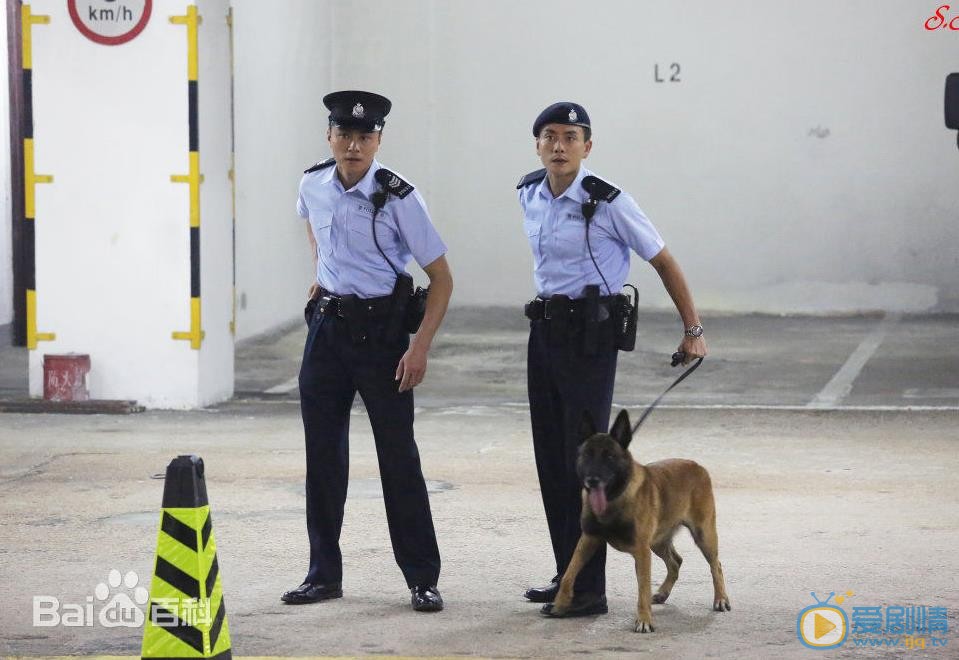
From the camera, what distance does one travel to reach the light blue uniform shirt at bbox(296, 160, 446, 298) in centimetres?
541

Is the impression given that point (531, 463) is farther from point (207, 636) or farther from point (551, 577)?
point (207, 636)

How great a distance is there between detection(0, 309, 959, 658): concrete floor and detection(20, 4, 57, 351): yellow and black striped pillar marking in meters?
0.69

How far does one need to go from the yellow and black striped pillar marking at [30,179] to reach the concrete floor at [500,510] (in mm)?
686

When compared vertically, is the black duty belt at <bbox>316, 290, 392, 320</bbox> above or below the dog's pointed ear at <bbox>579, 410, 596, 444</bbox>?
above

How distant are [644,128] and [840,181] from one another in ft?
6.89

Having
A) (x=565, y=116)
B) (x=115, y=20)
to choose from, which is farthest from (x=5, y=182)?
(x=565, y=116)

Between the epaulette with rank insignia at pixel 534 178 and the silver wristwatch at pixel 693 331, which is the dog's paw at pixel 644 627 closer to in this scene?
the silver wristwatch at pixel 693 331

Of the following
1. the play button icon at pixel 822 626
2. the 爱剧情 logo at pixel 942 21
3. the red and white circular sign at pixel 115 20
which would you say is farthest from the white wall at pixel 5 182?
the play button icon at pixel 822 626

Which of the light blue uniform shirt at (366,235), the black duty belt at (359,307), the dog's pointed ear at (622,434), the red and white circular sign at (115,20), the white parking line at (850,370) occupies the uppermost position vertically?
the red and white circular sign at (115,20)

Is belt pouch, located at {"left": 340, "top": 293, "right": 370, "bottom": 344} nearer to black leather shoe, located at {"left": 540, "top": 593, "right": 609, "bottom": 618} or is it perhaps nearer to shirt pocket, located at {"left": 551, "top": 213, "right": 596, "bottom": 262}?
shirt pocket, located at {"left": 551, "top": 213, "right": 596, "bottom": 262}

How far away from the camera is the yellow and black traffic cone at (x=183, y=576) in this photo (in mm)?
4242

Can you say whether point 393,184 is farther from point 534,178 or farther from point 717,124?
point 717,124

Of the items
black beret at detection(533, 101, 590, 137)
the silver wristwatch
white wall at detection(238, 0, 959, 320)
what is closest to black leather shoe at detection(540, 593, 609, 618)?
the silver wristwatch

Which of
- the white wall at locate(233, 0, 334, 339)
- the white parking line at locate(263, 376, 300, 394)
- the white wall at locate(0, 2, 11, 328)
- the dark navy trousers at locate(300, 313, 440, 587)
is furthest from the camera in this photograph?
the white wall at locate(0, 2, 11, 328)
